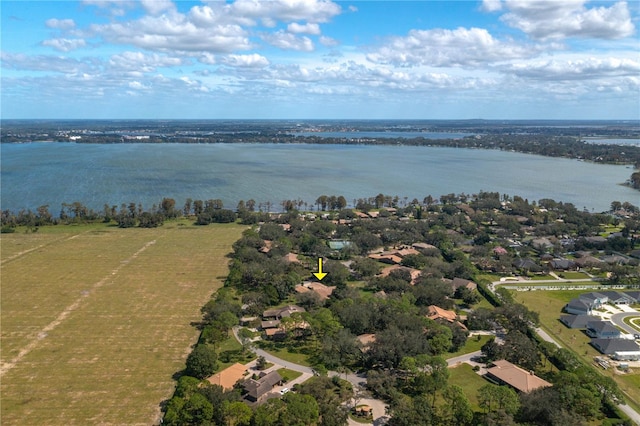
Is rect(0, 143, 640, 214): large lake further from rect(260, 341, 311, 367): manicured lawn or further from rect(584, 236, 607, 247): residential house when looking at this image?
rect(260, 341, 311, 367): manicured lawn

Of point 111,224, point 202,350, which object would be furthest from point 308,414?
point 111,224

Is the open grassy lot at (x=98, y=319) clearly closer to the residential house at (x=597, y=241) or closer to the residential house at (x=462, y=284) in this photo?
the residential house at (x=462, y=284)

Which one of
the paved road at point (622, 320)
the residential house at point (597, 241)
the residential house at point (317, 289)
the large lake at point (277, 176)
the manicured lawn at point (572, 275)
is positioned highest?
the large lake at point (277, 176)

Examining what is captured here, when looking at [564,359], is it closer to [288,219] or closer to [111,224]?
[288,219]

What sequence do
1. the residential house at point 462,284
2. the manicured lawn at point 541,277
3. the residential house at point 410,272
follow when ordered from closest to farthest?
the residential house at point 462,284, the residential house at point 410,272, the manicured lawn at point 541,277

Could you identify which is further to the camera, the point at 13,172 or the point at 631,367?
the point at 13,172

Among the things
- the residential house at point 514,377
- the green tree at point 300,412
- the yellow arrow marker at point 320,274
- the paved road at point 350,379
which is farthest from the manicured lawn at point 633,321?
the green tree at point 300,412
